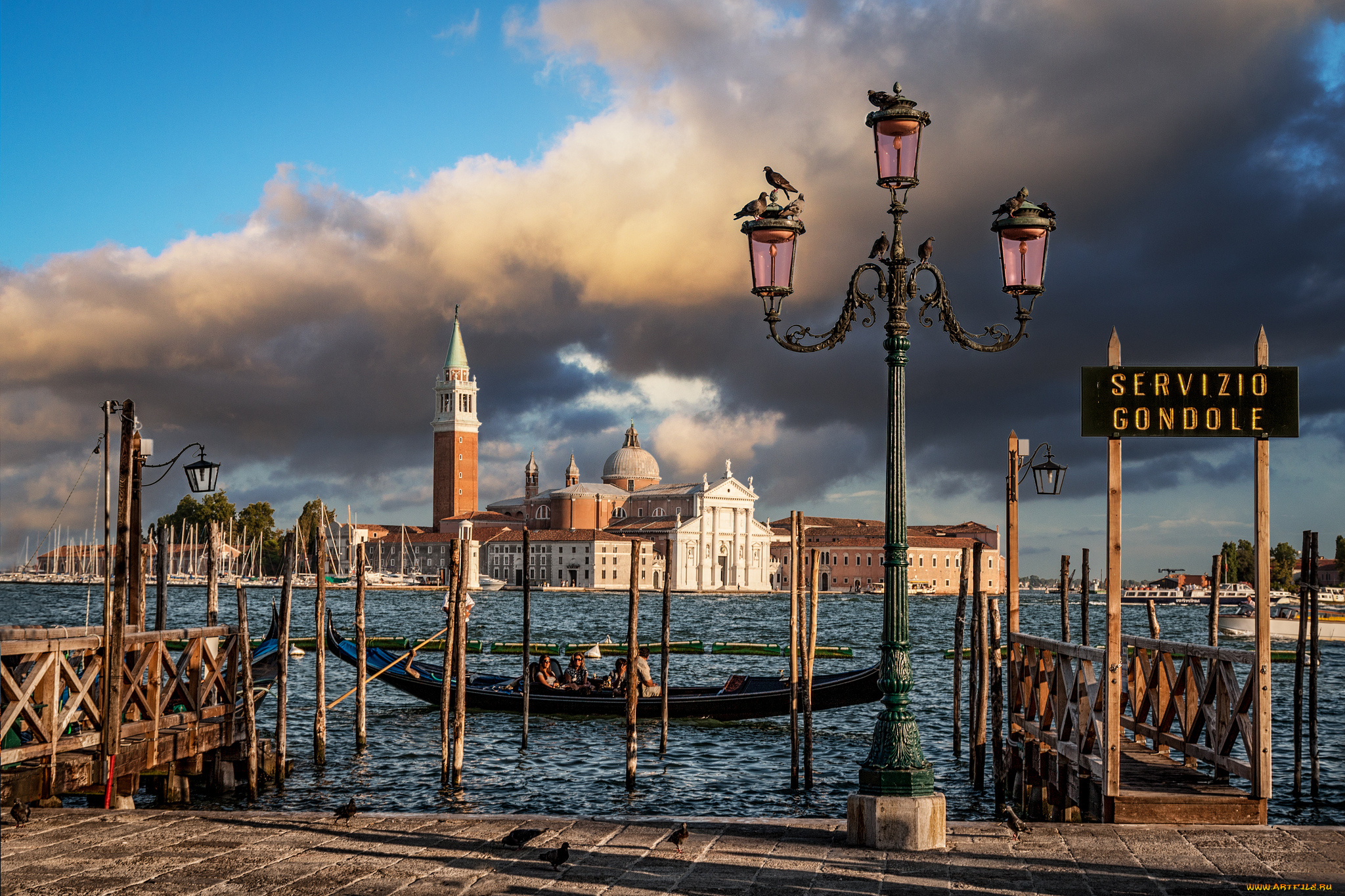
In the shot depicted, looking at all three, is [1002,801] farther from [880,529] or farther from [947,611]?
[880,529]

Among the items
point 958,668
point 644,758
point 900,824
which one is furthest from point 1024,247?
point 644,758

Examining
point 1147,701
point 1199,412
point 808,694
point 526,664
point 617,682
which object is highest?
point 1199,412

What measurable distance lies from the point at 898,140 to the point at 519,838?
168 inches

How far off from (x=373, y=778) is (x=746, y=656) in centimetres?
2130

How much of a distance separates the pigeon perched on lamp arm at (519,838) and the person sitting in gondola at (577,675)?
13.2 m

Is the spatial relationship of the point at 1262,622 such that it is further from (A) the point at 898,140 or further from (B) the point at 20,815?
(B) the point at 20,815

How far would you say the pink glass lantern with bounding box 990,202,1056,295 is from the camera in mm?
7027

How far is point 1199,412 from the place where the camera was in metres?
7.30

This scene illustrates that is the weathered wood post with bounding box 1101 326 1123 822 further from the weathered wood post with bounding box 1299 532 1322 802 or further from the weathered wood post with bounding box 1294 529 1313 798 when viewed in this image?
the weathered wood post with bounding box 1299 532 1322 802

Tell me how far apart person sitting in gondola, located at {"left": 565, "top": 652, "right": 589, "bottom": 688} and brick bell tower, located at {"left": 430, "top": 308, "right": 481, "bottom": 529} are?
92.6 meters

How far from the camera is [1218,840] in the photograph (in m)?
6.70

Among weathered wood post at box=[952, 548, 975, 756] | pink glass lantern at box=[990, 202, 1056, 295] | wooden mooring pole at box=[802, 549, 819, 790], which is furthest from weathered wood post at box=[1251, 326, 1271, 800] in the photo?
weathered wood post at box=[952, 548, 975, 756]

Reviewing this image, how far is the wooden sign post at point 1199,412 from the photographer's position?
7254 mm

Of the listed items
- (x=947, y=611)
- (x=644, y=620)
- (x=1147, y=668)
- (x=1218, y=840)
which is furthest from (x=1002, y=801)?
(x=947, y=611)
